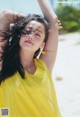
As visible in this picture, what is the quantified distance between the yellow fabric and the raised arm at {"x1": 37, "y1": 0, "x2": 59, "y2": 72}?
0.20m

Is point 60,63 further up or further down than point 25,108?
further down

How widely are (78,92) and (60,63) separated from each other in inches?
173

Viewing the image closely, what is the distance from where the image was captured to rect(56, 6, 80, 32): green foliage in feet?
79.7

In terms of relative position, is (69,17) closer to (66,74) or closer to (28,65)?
(66,74)

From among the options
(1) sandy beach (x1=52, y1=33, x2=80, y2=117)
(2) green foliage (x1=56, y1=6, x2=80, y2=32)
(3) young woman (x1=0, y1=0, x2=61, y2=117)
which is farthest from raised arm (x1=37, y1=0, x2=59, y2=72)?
(2) green foliage (x1=56, y1=6, x2=80, y2=32)

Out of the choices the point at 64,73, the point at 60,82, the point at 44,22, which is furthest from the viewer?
the point at 64,73

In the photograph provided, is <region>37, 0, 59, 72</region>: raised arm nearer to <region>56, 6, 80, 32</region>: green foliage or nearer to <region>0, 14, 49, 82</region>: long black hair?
<region>0, 14, 49, 82</region>: long black hair

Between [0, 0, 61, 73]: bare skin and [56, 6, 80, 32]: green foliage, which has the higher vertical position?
[0, 0, 61, 73]: bare skin

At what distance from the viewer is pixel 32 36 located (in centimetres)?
234

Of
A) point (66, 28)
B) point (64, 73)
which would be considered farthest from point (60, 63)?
point (66, 28)

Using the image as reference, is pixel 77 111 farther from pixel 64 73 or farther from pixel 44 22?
pixel 64 73

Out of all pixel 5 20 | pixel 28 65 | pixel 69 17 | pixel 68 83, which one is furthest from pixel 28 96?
pixel 69 17

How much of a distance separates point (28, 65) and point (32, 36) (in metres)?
0.21

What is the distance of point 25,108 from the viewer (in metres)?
2.32
